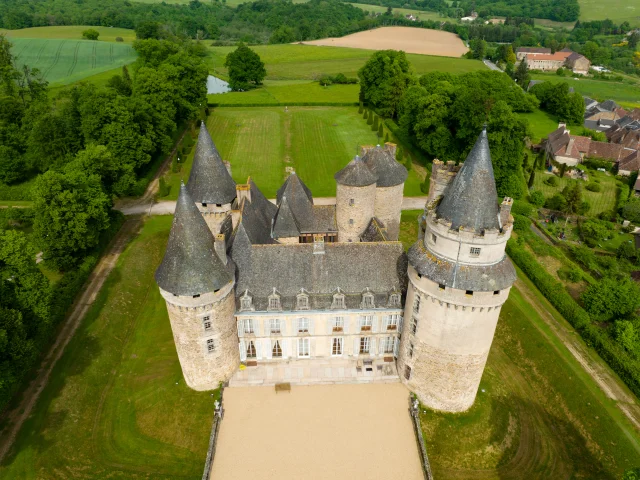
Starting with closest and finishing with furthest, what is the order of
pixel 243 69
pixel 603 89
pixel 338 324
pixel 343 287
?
pixel 343 287, pixel 338 324, pixel 243 69, pixel 603 89

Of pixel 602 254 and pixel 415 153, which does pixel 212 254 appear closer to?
pixel 602 254

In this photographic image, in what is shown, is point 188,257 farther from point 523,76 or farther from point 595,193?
point 523,76

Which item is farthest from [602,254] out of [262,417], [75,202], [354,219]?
[75,202]

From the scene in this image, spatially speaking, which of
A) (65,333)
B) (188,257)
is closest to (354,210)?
(188,257)

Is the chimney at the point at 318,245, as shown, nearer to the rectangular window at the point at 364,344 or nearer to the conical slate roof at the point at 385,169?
the rectangular window at the point at 364,344

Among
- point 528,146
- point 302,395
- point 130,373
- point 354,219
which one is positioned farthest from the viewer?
point 528,146

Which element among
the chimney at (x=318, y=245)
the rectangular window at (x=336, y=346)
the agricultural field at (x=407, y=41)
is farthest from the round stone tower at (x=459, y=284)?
the agricultural field at (x=407, y=41)
